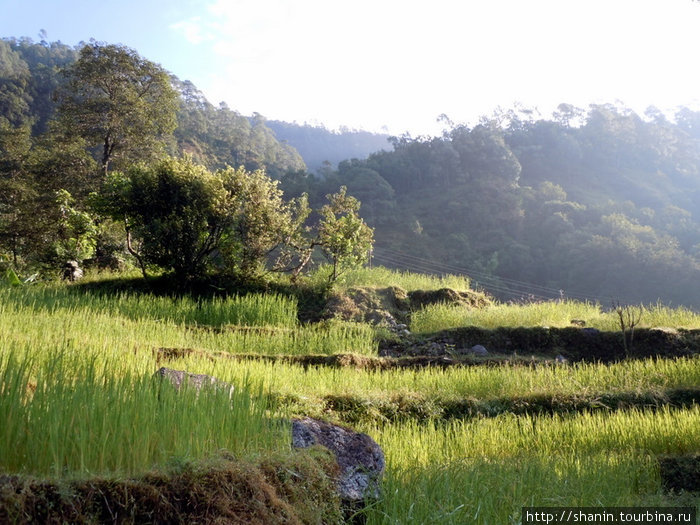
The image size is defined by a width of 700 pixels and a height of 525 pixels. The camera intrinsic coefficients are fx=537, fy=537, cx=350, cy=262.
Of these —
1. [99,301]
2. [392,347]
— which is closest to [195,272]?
[99,301]

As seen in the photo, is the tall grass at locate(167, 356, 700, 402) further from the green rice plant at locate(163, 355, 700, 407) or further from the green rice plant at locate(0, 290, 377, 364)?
the green rice plant at locate(0, 290, 377, 364)

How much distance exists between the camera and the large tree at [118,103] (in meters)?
16.3

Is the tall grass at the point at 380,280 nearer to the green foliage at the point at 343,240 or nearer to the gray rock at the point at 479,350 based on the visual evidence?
the green foliage at the point at 343,240

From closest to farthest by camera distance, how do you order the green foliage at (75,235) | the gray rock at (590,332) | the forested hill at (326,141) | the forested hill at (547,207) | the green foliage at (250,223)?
the gray rock at (590,332), the green foliage at (250,223), the green foliage at (75,235), the forested hill at (547,207), the forested hill at (326,141)

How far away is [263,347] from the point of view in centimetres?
895

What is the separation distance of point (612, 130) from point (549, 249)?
23.2 meters

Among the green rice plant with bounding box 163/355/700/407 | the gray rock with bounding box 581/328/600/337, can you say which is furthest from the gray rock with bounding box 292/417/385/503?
the gray rock with bounding box 581/328/600/337

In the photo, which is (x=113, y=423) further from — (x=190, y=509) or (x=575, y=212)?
(x=575, y=212)

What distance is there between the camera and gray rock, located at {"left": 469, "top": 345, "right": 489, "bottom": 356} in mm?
10023

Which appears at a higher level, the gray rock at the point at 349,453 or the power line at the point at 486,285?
the gray rock at the point at 349,453

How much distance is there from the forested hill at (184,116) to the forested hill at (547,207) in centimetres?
689

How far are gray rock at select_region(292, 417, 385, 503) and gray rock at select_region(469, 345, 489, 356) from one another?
6.70m

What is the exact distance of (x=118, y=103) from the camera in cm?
1642

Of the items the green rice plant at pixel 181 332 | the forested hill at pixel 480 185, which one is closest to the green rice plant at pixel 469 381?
the green rice plant at pixel 181 332
